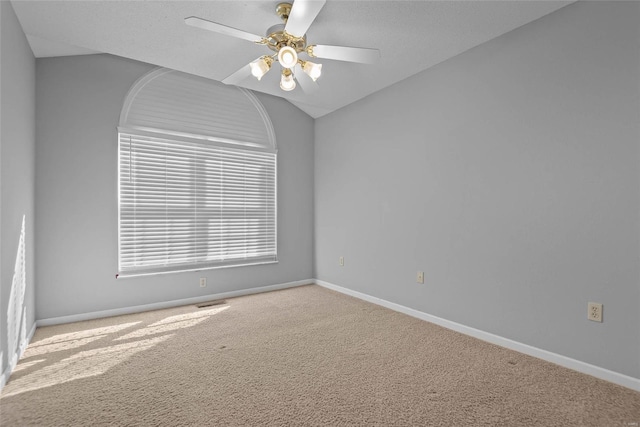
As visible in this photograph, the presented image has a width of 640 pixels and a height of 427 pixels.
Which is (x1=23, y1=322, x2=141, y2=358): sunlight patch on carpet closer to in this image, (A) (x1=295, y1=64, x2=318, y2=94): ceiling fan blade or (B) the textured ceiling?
(B) the textured ceiling

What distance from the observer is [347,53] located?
7.59 ft

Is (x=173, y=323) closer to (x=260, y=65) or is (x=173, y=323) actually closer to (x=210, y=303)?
(x=210, y=303)

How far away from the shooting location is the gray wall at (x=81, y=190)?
3119 millimetres

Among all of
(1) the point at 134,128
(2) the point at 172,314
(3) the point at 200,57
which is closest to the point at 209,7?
(3) the point at 200,57

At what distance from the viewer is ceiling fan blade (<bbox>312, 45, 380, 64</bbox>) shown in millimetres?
2260

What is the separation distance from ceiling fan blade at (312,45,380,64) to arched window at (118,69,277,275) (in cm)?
213

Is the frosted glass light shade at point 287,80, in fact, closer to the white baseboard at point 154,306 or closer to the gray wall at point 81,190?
the gray wall at point 81,190

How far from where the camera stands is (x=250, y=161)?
172 inches

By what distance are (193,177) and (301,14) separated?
8.46 feet

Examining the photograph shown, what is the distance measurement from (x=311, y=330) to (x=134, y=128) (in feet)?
9.24

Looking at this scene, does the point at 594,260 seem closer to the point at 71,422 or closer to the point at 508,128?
the point at 508,128

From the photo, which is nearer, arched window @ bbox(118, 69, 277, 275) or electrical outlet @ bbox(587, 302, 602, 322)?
electrical outlet @ bbox(587, 302, 602, 322)

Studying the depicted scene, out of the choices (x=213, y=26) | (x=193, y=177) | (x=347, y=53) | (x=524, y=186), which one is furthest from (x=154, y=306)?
(x=524, y=186)

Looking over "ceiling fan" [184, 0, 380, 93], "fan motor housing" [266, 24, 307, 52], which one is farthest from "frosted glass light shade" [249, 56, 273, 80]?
"fan motor housing" [266, 24, 307, 52]
